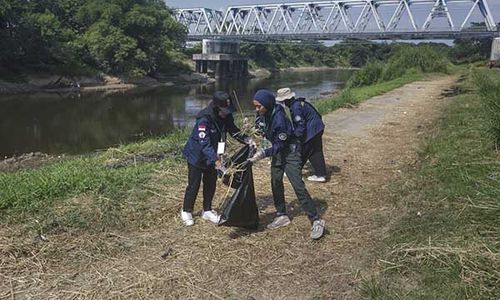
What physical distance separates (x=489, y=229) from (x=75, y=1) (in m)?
57.3

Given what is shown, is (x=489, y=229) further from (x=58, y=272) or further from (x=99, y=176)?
(x=99, y=176)

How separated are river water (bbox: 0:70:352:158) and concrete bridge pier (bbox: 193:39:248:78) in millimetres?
34218

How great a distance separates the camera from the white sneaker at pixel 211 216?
5406mm

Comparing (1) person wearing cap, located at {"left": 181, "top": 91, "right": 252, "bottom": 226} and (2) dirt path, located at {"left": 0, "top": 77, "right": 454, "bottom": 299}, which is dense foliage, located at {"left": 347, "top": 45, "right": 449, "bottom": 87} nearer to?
(2) dirt path, located at {"left": 0, "top": 77, "right": 454, "bottom": 299}

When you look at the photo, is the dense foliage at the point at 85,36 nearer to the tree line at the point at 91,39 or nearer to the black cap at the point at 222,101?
Result: the tree line at the point at 91,39

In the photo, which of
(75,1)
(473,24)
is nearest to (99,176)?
(75,1)

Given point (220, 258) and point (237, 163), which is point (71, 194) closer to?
point (237, 163)

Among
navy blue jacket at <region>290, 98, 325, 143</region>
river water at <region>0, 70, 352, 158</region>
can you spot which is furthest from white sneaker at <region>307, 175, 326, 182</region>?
river water at <region>0, 70, 352, 158</region>

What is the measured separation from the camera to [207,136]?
4.93 m

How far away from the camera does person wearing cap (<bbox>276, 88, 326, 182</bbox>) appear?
5.44m

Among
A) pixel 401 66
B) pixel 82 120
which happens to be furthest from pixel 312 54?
pixel 82 120

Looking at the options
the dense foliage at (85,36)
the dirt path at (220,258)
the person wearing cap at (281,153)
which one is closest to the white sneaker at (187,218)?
the dirt path at (220,258)

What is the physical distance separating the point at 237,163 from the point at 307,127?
1.76 meters

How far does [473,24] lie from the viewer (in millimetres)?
67375
